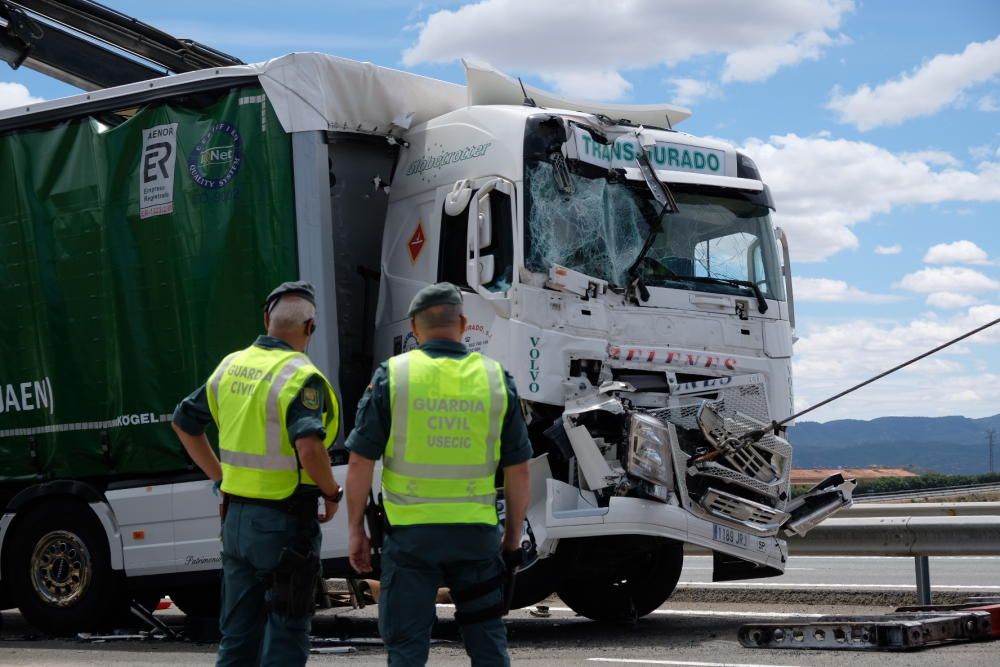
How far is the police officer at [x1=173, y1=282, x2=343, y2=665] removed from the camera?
520cm

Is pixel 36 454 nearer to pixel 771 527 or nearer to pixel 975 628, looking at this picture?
pixel 771 527

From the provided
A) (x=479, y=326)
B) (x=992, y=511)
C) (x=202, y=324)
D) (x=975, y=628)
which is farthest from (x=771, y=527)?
(x=992, y=511)

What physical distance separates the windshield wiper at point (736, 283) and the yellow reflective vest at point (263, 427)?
424 cm

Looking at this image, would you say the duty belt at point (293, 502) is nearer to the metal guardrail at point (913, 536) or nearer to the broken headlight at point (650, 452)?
the broken headlight at point (650, 452)

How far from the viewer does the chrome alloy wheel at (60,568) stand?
9.79m

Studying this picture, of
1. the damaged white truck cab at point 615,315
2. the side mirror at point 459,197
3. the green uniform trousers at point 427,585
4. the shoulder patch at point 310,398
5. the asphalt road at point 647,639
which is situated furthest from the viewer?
the side mirror at point 459,197

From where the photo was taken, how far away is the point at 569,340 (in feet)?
27.9

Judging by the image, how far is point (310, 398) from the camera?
5.33 m

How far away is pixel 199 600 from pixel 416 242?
3.34 m

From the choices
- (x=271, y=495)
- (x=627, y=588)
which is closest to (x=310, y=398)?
(x=271, y=495)

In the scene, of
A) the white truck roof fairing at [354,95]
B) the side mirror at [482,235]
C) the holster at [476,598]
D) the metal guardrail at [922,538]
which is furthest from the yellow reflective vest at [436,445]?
the metal guardrail at [922,538]

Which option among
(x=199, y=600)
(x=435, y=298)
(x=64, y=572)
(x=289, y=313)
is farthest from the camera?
(x=199, y=600)

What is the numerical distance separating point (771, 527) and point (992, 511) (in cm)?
614

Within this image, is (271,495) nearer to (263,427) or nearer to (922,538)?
(263,427)
